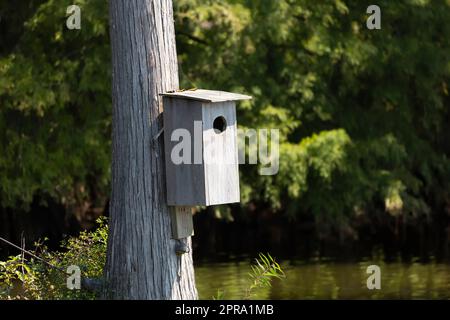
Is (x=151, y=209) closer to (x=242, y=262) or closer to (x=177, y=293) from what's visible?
(x=177, y=293)

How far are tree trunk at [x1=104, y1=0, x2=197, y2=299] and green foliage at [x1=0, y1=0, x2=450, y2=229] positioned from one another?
355 inches

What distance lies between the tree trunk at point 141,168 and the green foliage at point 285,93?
29.6 ft

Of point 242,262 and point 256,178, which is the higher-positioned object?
point 256,178

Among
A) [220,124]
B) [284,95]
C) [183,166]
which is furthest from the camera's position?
[284,95]

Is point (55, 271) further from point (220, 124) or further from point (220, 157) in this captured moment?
point (220, 124)

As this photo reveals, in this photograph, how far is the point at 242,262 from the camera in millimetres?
17953

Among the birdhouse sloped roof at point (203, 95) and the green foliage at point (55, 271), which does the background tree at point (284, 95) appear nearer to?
the green foliage at point (55, 271)

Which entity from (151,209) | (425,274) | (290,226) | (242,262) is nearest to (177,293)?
(151,209)

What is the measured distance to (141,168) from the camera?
28.2 feet

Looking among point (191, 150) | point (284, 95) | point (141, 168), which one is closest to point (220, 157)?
point (191, 150)

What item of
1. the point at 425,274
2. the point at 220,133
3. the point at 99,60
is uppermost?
the point at 99,60

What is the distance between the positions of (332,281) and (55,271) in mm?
7316

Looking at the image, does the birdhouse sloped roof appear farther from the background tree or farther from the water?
the background tree
